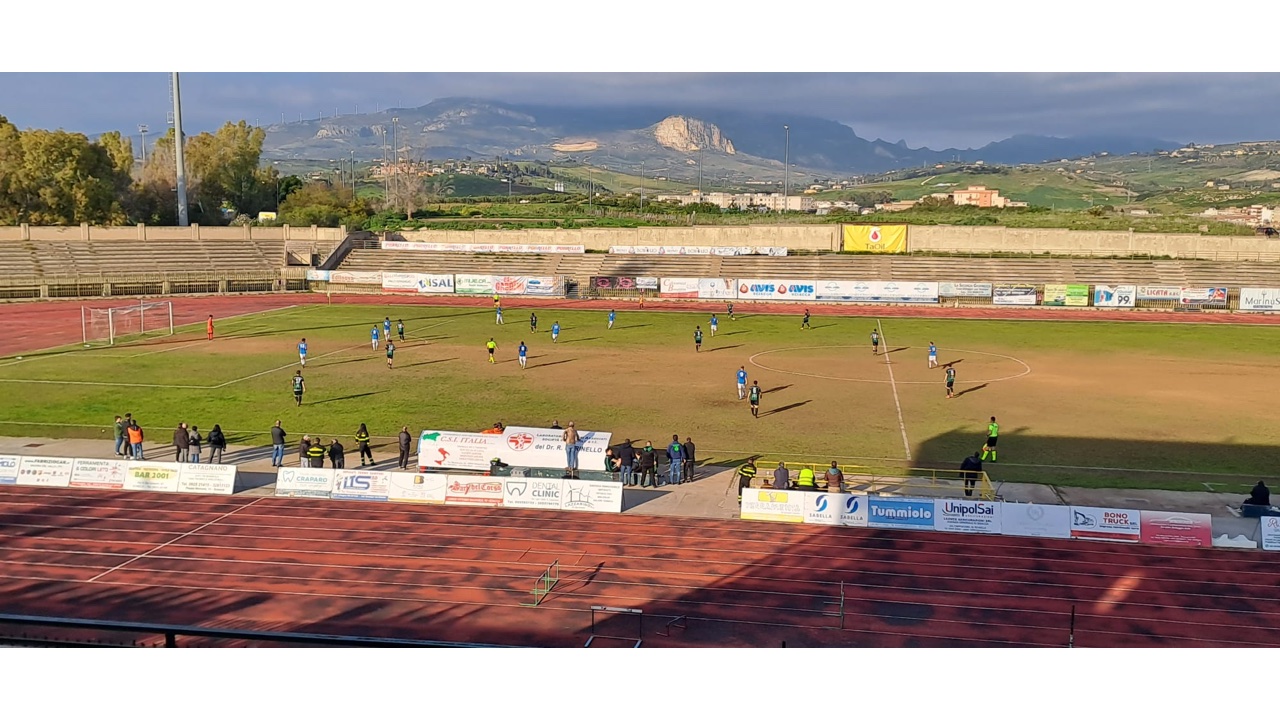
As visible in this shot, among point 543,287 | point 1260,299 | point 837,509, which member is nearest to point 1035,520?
point 837,509

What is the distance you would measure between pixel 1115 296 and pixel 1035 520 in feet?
166

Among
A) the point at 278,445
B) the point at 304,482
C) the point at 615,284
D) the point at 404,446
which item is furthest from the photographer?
the point at 615,284

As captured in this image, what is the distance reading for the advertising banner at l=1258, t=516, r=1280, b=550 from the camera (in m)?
19.7

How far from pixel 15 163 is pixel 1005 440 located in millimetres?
82402

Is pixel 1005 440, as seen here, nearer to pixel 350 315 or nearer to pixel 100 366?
pixel 100 366

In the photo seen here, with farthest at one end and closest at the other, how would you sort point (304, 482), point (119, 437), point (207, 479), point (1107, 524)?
point (119, 437), point (207, 479), point (304, 482), point (1107, 524)

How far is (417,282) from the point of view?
7288 cm

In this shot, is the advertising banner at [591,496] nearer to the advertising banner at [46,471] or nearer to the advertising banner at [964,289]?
the advertising banner at [46,471]

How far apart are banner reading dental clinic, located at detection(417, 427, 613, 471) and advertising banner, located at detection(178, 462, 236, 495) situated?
471 centimetres

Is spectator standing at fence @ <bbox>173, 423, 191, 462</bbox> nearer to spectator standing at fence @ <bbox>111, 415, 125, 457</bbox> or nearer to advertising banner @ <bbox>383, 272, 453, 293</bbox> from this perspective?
spectator standing at fence @ <bbox>111, 415, 125, 457</bbox>

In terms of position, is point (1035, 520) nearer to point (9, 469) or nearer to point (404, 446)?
point (404, 446)

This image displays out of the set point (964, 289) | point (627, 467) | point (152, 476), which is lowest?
point (152, 476)

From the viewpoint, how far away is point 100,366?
131ft

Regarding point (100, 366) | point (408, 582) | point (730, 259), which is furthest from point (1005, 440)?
point (730, 259)
